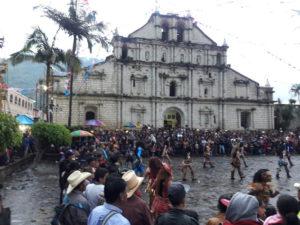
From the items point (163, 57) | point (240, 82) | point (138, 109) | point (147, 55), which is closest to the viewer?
point (138, 109)

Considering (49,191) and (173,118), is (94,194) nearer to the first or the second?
(49,191)

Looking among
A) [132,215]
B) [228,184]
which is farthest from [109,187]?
[228,184]

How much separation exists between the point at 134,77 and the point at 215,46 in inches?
371

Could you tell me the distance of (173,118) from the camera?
44.8m

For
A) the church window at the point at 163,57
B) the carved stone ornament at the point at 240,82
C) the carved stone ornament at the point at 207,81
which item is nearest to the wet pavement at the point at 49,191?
the church window at the point at 163,57

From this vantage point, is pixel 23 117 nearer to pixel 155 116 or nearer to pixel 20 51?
pixel 20 51

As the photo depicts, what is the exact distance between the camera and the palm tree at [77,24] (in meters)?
25.0

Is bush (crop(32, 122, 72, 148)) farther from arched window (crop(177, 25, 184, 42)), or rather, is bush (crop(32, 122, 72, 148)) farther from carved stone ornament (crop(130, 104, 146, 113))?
arched window (crop(177, 25, 184, 42))

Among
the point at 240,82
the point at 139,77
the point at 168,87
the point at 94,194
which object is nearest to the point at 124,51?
the point at 139,77

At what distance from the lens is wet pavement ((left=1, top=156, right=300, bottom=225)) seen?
33.0 ft

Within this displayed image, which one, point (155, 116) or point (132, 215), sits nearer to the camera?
point (132, 215)

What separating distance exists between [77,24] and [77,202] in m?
21.4

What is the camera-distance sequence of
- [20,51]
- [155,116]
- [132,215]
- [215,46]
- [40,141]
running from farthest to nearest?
1. [215,46]
2. [155,116]
3. [20,51]
4. [40,141]
5. [132,215]

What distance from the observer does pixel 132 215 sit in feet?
15.2
